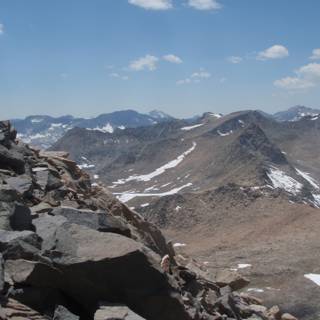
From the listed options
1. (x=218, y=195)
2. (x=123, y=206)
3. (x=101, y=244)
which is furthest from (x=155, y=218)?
(x=101, y=244)

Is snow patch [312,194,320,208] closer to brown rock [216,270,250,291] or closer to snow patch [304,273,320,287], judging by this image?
snow patch [304,273,320,287]

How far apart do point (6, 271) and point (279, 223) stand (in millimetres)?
88076

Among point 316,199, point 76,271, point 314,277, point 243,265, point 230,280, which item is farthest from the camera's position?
point 316,199

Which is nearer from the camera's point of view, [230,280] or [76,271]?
[76,271]

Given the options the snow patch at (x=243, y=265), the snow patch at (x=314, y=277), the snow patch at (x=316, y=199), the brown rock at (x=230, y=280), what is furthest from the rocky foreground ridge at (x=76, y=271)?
the snow patch at (x=316, y=199)

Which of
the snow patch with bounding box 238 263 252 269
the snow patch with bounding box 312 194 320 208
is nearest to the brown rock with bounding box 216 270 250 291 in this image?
the snow patch with bounding box 238 263 252 269

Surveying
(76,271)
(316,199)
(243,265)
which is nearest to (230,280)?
(76,271)

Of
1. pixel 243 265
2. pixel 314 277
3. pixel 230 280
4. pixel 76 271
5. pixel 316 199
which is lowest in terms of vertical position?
pixel 316 199

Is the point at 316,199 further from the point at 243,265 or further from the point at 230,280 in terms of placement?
the point at 230,280

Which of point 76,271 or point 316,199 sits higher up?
point 76,271

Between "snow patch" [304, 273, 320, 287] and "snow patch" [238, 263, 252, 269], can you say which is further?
"snow patch" [238, 263, 252, 269]

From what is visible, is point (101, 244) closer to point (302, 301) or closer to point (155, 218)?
point (302, 301)

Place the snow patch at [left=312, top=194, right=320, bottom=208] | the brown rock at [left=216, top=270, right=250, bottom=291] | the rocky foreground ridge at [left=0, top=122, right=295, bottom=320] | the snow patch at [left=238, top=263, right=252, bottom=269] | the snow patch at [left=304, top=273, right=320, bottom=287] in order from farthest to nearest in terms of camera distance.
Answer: the snow patch at [left=312, top=194, right=320, bottom=208] < the snow patch at [left=238, top=263, right=252, bottom=269] < the snow patch at [left=304, top=273, right=320, bottom=287] < the brown rock at [left=216, top=270, right=250, bottom=291] < the rocky foreground ridge at [left=0, top=122, right=295, bottom=320]

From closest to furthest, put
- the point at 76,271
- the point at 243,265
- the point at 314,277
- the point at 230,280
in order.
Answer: the point at 76,271, the point at 230,280, the point at 314,277, the point at 243,265
